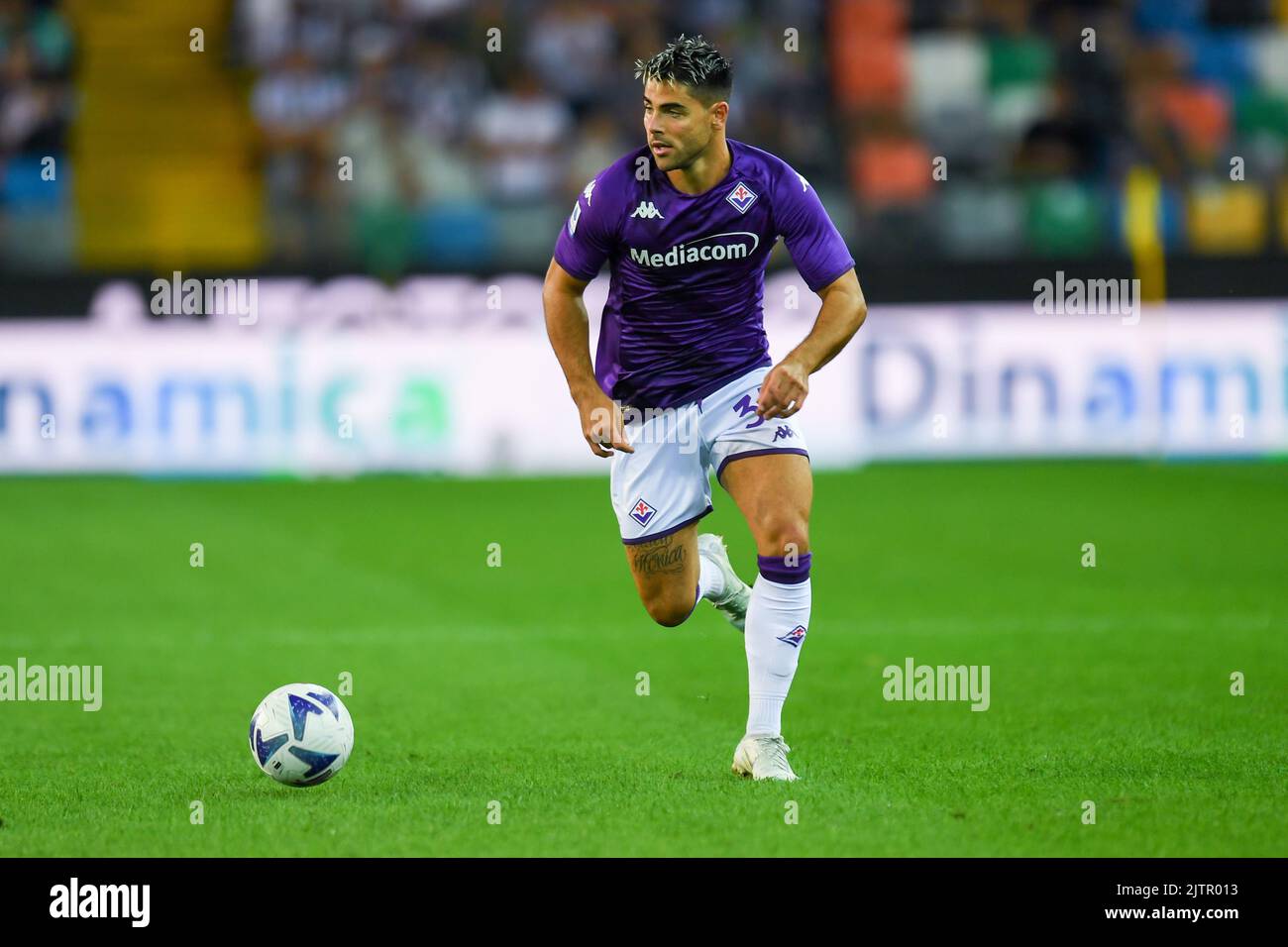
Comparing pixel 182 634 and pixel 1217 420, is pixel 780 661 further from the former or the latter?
pixel 1217 420

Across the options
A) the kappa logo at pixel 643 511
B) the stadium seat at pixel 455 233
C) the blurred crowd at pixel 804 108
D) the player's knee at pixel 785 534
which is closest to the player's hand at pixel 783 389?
the player's knee at pixel 785 534

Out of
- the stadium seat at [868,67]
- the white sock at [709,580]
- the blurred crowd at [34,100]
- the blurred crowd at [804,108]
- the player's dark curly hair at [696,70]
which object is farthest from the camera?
the stadium seat at [868,67]

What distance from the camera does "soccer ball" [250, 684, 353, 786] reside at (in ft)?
20.5

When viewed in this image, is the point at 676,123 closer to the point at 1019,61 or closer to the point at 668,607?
the point at 668,607

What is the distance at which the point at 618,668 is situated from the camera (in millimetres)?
8961

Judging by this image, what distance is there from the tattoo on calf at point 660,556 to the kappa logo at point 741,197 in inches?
48.9

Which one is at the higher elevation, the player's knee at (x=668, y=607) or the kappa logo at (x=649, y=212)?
the kappa logo at (x=649, y=212)

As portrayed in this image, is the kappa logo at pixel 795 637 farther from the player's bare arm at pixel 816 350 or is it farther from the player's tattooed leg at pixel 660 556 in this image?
the player's bare arm at pixel 816 350

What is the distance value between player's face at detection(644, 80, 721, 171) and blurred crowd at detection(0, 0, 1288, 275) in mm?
10752

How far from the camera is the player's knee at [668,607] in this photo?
7211mm

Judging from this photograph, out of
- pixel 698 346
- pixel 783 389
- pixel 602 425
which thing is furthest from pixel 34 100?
pixel 783 389

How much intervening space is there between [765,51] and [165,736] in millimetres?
14411

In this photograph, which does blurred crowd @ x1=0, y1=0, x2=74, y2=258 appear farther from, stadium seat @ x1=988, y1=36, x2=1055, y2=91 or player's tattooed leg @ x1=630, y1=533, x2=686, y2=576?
player's tattooed leg @ x1=630, y1=533, x2=686, y2=576

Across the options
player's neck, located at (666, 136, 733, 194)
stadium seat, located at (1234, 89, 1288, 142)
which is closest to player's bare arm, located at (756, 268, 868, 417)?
player's neck, located at (666, 136, 733, 194)
